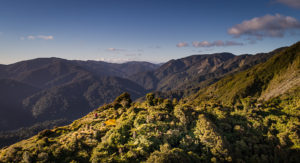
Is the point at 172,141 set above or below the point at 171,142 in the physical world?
above

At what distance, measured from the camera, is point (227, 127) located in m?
41.8

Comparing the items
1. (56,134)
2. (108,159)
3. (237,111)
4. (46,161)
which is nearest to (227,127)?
(237,111)

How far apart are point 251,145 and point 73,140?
37226mm

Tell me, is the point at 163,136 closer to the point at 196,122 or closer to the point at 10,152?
the point at 196,122

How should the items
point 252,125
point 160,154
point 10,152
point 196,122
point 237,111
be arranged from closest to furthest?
point 160,154, point 10,152, point 196,122, point 252,125, point 237,111

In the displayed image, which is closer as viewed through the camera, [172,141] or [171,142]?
[171,142]

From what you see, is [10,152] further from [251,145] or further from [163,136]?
[251,145]

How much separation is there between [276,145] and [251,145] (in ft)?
24.2

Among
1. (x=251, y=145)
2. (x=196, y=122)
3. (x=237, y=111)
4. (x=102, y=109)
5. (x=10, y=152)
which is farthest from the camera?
Result: (x=102, y=109)

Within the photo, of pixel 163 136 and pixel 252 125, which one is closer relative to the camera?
pixel 163 136

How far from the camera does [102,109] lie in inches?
2515

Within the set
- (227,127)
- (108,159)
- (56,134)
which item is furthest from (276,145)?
(56,134)

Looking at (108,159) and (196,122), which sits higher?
(196,122)

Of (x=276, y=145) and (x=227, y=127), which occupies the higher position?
(x=227, y=127)
